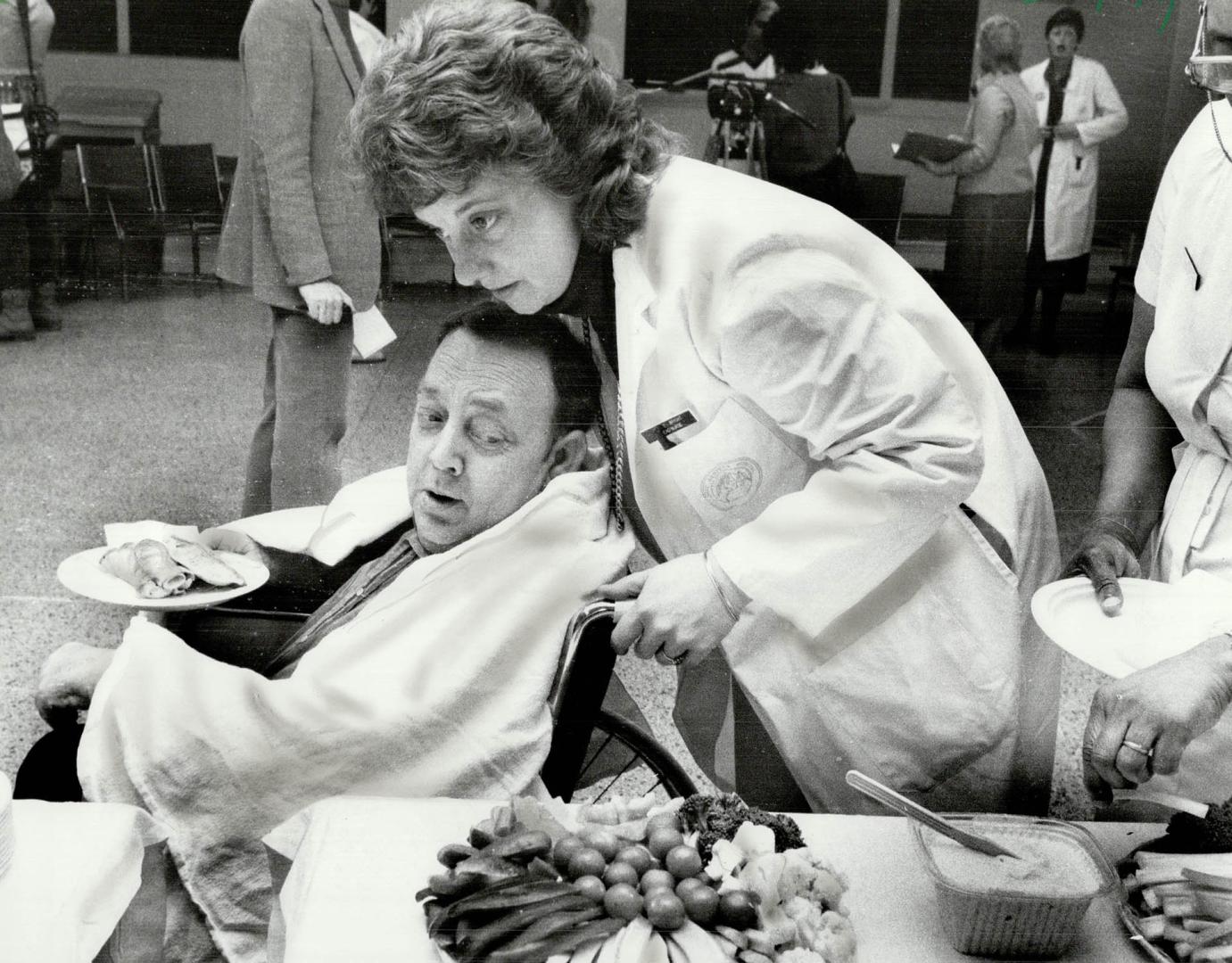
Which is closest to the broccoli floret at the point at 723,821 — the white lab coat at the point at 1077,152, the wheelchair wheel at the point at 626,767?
the wheelchair wheel at the point at 626,767

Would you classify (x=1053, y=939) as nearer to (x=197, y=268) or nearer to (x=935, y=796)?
(x=935, y=796)

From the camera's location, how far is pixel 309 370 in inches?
99.5

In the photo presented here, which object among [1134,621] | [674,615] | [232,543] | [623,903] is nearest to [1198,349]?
[1134,621]

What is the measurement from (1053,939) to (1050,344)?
100cm

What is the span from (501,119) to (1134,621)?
1.36m

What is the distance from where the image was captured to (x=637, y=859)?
7.11 feet

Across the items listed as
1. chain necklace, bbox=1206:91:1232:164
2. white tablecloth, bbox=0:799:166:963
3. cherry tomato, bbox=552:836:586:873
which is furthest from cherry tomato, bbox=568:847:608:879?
chain necklace, bbox=1206:91:1232:164

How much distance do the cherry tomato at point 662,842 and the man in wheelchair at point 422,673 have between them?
403 mm

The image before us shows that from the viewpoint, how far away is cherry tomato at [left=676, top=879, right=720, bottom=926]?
2.11m

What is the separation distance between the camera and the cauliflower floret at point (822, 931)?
2.09 metres

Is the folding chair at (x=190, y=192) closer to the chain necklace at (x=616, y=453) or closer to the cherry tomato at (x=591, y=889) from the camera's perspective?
the chain necklace at (x=616, y=453)

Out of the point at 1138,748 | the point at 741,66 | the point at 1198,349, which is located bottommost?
the point at 1138,748

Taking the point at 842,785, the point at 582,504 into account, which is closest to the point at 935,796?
the point at 842,785

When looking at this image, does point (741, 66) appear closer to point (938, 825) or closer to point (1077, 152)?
point (1077, 152)
